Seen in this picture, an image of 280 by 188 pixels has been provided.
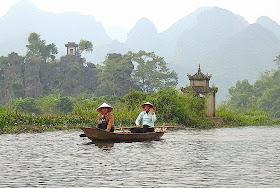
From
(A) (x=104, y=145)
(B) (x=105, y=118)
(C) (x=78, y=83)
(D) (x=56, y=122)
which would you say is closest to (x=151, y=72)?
(C) (x=78, y=83)

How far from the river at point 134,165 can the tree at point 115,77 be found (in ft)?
196

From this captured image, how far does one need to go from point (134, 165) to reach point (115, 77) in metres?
67.6

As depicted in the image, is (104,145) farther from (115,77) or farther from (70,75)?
(70,75)

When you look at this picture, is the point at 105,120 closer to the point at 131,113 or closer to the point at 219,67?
the point at 131,113

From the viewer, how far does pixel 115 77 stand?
78688 mm

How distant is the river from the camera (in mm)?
9102

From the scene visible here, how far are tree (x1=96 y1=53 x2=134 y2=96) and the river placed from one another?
59687 mm

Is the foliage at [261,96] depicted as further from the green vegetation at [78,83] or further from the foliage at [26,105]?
the foliage at [26,105]

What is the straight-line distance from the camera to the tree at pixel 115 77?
76.3 m

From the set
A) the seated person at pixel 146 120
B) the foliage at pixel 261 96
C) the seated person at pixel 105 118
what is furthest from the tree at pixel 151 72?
the seated person at pixel 105 118

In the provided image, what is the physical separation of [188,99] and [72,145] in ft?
55.2

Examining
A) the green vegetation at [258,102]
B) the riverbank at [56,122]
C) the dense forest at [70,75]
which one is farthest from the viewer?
the dense forest at [70,75]

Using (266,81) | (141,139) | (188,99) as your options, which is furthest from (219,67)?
(141,139)

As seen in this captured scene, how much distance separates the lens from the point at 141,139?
17375 millimetres
